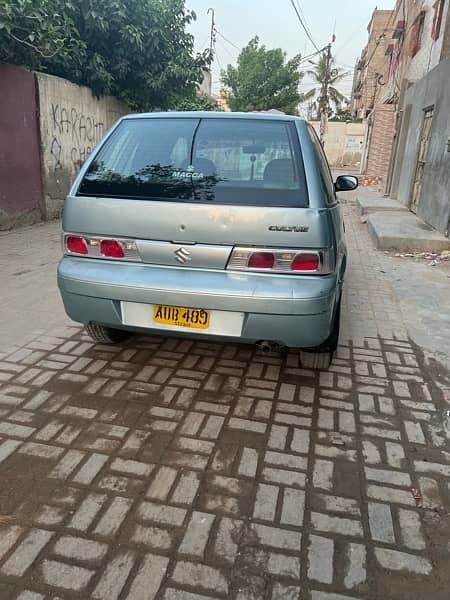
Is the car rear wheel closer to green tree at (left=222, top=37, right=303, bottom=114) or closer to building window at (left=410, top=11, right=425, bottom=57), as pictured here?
building window at (left=410, top=11, right=425, bottom=57)

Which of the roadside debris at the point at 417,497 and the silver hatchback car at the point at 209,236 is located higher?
the silver hatchback car at the point at 209,236

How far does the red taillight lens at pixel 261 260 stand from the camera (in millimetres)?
2711

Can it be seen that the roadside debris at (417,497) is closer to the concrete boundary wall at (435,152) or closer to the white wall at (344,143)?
the concrete boundary wall at (435,152)

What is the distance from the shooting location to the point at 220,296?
107 inches

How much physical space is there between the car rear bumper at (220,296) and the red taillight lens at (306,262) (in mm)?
53

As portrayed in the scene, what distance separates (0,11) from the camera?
6.45 meters

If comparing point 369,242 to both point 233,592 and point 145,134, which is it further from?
point 233,592

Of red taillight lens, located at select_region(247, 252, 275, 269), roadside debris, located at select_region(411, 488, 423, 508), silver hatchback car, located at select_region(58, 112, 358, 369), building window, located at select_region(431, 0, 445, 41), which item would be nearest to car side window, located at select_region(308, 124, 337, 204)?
silver hatchback car, located at select_region(58, 112, 358, 369)

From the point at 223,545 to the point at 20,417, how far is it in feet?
4.88

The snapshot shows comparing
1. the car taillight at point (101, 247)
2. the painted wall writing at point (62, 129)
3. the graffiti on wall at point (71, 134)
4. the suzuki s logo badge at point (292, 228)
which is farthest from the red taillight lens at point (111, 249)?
the graffiti on wall at point (71, 134)

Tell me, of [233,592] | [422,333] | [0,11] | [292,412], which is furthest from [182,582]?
[0,11]

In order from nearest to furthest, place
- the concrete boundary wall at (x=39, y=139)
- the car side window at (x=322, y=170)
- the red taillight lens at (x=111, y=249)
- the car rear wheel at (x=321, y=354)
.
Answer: the red taillight lens at (x=111, y=249) → the car side window at (x=322, y=170) → the car rear wheel at (x=321, y=354) → the concrete boundary wall at (x=39, y=139)

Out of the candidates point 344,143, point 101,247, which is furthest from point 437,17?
point 344,143

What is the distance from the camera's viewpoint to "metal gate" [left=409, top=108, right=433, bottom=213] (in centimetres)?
1030
